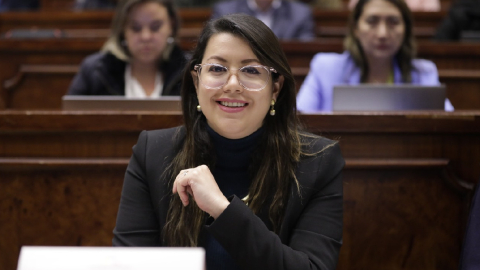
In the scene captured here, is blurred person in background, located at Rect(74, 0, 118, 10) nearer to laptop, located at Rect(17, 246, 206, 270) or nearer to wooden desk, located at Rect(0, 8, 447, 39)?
wooden desk, located at Rect(0, 8, 447, 39)

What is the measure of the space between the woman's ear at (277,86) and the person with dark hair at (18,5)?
261 cm

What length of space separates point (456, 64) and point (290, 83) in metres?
1.19

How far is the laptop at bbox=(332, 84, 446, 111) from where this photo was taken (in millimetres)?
1187

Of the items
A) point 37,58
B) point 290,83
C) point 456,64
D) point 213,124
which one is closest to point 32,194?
point 213,124

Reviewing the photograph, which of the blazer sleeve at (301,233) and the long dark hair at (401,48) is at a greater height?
the long dark hair at (401,48)

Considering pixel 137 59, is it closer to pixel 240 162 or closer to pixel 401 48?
pixel 401 48

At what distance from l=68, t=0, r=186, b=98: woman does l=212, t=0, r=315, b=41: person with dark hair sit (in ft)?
2.19

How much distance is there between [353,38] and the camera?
1.79m

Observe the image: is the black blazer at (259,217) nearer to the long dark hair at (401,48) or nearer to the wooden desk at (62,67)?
the long dark hair at (401,48)

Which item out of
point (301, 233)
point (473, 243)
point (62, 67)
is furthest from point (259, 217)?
point (62, 67)

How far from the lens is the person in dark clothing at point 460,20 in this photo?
2266 mm

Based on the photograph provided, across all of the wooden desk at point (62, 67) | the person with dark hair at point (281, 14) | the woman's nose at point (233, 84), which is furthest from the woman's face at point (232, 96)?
the person with dark hair at point (281, 14)

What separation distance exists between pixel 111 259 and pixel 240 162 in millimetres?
412

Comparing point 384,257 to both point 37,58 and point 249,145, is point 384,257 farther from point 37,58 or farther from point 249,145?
point 37,58
